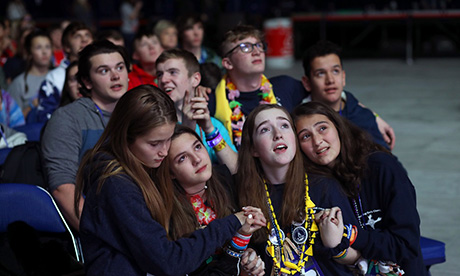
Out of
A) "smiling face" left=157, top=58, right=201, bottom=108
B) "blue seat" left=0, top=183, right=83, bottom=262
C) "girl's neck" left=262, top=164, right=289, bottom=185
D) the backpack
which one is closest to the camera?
"girl's neck" left=262, top=164, right=289, bottom=185

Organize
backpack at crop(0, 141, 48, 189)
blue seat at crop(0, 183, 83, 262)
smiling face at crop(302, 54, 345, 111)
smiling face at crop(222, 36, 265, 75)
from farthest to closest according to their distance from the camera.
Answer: smiling face at crop(302, 54, 345, 111)
smiling face at crop(222, 36, 265, 75)
backpack at crop(0, 141, 48, 189)
blue seat at crop(0, 183, 83, 262)

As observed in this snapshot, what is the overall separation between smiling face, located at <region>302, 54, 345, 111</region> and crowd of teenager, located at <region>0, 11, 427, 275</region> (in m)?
0.38

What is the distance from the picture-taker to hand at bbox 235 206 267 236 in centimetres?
284

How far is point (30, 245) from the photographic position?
3529 mm

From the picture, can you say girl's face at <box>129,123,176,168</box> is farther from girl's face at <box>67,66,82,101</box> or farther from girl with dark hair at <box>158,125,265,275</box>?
girl's face at <box>67,66,82,101</box>

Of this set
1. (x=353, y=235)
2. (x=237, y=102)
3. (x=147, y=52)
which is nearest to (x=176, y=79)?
(x=237, y=102)

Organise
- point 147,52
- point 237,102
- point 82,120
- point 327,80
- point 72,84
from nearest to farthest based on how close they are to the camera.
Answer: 1. point 82,120
2. point 237,102
3. point 327,80
4. point 72,84
5. point 147,52

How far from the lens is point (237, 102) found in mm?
4480

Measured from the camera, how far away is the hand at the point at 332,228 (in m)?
2.97

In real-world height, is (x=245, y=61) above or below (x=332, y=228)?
above

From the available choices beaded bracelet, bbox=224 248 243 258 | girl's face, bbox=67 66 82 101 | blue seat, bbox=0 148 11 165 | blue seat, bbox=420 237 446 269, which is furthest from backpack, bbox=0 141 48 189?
blue seat, bbox=420 237 446 269

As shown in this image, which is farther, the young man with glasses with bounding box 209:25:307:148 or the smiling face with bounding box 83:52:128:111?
the young man with glasses with bounding box 209:25:307:148

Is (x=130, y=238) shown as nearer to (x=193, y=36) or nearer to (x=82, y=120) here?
(x=82, y=120)

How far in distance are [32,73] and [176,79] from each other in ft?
11.8
